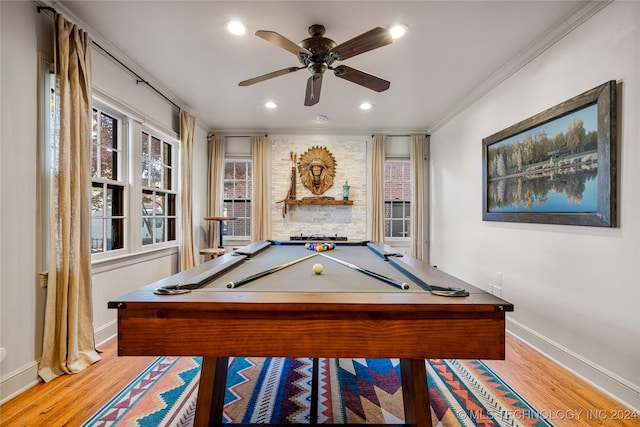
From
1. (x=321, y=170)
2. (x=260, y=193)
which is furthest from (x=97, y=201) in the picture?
(x=321, y=170)

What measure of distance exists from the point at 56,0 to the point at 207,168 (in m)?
3.08

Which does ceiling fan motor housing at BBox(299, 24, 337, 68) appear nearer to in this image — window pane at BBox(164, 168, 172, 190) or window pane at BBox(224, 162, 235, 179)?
window pane at BBox(164, 168, 172, 190)

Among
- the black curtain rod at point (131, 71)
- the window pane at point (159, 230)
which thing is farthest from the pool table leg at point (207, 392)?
the window pane at point (159, 230)

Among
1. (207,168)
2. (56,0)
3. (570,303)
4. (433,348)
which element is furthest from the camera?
(207,168)

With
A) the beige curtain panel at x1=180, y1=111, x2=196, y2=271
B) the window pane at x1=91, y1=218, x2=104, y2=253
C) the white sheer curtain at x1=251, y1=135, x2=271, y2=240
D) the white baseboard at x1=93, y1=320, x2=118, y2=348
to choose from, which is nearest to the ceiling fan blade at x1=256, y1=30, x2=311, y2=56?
the window pane at x1=91, y1=218, x2=104, y2=253

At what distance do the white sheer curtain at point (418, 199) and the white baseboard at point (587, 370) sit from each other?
2308mm

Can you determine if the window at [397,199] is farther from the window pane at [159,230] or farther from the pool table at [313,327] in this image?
the pool table at [313,327]

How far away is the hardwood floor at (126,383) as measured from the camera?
1533 mm

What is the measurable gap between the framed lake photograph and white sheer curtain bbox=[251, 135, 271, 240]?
335 centimetres

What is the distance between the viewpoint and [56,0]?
1.93 meters

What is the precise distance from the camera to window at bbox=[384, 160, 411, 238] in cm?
511

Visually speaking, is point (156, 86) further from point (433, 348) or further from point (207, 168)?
point (433, 348)

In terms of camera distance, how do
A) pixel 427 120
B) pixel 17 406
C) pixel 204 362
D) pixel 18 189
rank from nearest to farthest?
1. pixel 204 362
2. pixel 17 406
3. pixel 18 189
4. pixel 427 120

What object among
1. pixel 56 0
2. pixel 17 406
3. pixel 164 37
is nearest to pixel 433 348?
pixel 17 406
